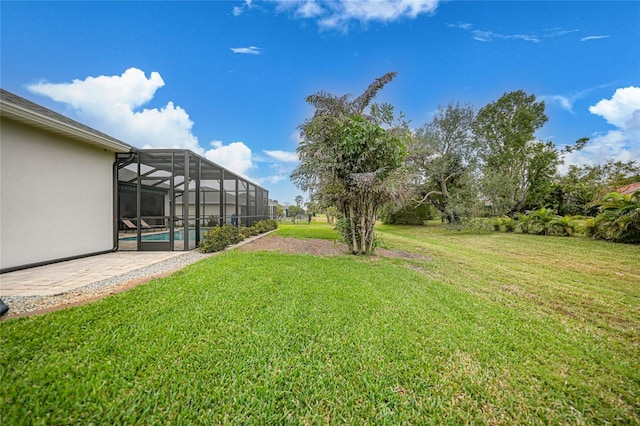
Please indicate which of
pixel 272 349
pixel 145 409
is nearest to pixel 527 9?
pixel 272 349

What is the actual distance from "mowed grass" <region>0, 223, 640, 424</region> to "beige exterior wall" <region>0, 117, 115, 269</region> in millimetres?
3317

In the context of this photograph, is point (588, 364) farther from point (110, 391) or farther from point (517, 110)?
point (517, 110)

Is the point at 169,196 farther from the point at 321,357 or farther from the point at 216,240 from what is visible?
the point at 321,357

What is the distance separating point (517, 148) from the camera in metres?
17.4

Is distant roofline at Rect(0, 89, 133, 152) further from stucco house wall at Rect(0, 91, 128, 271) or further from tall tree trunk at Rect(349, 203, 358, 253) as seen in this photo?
tall tree trunk at Rect(349, 203, 358, 253)

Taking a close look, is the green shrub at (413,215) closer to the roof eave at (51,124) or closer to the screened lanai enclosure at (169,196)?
the screened lanai enclosure at (169,196)

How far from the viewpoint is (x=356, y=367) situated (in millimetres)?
2047

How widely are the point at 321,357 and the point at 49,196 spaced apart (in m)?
6.86

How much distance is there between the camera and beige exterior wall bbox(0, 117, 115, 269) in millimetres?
4387

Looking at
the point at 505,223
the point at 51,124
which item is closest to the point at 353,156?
the point at 51,124

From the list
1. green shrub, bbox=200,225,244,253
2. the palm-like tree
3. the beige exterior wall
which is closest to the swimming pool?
green shrub, bbox=200,225,244,253

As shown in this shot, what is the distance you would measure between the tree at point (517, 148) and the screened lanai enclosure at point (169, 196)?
681 inches

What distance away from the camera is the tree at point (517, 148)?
16938 mm

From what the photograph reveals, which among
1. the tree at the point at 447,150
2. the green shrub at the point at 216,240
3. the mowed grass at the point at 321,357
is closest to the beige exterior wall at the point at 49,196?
the green shrub at the point at 216,240
